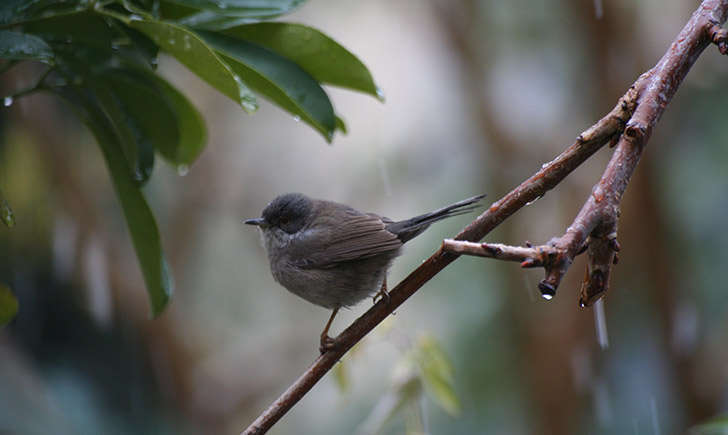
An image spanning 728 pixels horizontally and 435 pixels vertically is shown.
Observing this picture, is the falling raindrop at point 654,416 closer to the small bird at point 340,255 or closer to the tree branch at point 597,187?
the small bird at point 340,255

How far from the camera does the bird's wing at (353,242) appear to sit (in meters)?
2.57

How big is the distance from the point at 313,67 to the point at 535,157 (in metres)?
3.65

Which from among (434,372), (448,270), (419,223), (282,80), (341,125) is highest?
(282,80)

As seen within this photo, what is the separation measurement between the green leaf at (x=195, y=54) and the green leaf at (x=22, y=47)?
208 mm

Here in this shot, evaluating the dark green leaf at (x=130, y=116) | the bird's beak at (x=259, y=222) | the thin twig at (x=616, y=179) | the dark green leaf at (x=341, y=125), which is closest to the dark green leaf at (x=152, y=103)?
the dark green leaf at (x=130, y=116)

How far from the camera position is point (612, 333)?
4.71 m

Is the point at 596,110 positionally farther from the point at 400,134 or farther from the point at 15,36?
the point at 15,36

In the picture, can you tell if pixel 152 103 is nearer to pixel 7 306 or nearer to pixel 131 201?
pixel 131 201

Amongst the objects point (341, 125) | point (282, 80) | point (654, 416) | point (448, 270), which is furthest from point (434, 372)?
point (448, 270)

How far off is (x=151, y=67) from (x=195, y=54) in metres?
0.21

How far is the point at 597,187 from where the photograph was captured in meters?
1.25

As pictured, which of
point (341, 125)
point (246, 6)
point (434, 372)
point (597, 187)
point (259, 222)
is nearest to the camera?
point (597, 187)

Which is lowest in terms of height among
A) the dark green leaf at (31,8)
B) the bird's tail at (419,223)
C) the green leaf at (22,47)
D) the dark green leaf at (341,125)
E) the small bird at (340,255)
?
the small bird at (340,255)

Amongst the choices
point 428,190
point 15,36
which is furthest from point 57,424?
point 428,190
